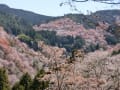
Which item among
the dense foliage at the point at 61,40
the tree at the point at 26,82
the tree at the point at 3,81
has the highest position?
the tree at the point at 3,81

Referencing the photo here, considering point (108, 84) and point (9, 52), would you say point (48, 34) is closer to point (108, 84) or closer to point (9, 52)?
point (9, 52)

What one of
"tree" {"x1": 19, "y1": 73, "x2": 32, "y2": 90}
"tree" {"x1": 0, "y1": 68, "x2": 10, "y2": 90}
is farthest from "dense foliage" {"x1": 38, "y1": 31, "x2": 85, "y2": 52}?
"tree" {"x1": 0, "y1": 68, "x2": 10, "y2": 90}

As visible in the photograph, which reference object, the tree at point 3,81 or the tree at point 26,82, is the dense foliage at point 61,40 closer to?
the tree at point 26,82

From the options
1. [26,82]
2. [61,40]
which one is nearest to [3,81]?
[26,82]

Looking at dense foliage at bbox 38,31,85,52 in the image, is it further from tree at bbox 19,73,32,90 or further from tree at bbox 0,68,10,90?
tree at bbox 0,68,10,90

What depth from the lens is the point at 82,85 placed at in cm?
2856

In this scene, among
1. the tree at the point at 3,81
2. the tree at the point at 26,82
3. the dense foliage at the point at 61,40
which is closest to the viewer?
the tree at the point at 3,81

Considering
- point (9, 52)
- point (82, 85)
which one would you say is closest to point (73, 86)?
point (82, 85)

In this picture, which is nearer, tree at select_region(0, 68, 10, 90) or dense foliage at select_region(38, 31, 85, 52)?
tree at select_region(0, 68, 10, 90)

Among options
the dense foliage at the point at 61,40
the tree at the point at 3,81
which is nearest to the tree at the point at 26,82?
the tree at the point at 3,81

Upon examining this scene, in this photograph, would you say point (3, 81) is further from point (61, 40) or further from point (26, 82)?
point (61, 40)

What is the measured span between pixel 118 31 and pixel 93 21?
412 mm

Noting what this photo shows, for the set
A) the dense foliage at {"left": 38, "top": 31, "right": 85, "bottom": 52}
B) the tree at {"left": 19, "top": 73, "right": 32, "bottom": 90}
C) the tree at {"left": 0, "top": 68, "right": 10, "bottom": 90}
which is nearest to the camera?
the tree at {"left": 0, "top": 68, "right": 10, "bottom": 90}

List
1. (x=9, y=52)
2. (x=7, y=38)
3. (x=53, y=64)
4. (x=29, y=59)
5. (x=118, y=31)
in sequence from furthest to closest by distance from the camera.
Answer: (x=7, y=38), (x=29, y=59), (x=9, y=52), (x=53, y=64), (x=118, y=31)
